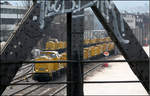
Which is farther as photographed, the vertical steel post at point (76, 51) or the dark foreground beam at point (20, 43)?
the vertical steel post at point (76, 51)

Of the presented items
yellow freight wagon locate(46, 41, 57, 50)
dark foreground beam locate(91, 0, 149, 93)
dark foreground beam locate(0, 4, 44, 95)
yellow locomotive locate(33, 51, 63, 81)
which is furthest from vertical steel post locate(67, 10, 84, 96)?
yellow freight wagon locate(46, 41, 57, 50)

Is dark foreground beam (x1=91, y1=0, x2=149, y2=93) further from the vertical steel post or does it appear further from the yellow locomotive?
the yellow locomotive

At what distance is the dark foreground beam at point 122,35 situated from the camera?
3412 millimetres

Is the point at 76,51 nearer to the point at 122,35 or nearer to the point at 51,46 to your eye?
the point at 122,35

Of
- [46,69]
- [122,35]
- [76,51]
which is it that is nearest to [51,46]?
[46,69]

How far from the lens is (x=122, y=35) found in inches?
138

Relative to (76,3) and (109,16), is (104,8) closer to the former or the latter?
(109,16)

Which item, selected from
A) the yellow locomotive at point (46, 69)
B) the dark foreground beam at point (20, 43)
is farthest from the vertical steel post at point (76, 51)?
the yellow locomotive at point (46, 69)

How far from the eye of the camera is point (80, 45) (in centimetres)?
365

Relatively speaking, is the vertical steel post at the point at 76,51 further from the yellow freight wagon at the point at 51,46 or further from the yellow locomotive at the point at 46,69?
the yellow freight wagon at the point at 51,46

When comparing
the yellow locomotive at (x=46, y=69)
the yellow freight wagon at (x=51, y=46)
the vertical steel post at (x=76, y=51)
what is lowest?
the yellow locomotive at (x=46, y=69)

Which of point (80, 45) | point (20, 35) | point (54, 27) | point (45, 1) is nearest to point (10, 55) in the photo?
point (20, 35)

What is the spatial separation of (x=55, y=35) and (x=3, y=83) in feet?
130

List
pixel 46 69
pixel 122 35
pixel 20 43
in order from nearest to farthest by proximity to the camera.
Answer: pixel 20 43
pixel 122 35
pixel 46 69
